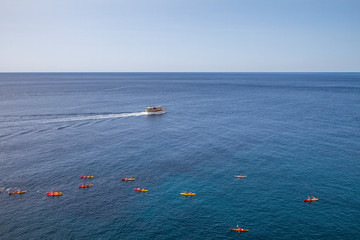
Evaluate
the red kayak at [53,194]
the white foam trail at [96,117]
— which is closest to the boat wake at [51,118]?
the white foam trail at [96,117]

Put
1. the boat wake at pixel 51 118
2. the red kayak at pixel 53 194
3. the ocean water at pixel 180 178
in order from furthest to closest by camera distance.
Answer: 1. the boat wake at pixel 51 118
2. the red kayak at pixel 53 194
3. the ocean water at pixel 180 178

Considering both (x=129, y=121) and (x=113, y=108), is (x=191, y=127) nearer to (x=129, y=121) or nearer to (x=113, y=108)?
(x=129, y=121)

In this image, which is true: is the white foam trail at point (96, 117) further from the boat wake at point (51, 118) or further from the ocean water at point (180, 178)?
the ocean water at point (180, 178)

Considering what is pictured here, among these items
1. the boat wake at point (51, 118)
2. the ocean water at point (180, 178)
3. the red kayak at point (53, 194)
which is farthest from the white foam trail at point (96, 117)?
the red kayak at point (53, 194)

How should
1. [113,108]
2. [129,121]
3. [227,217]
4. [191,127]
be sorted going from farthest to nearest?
[113,108]
[129,121]
[191,127]
[227,217]

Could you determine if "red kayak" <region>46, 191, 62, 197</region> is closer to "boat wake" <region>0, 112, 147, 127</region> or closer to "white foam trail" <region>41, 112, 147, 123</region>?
"boat wake" <region>0, 112, 147, 127</region>

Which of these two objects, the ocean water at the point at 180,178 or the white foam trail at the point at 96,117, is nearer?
the ocean water at the point at 180,178

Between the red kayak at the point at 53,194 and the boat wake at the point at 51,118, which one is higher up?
the boat wake at the point at 51,118

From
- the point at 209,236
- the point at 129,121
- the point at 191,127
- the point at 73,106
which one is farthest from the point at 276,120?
the point at 73,106

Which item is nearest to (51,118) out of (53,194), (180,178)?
(53,194)

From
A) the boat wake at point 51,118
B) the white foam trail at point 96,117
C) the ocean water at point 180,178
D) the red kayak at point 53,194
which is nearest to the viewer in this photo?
the ocean water at point 180,178

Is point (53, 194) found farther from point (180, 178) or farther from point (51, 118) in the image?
point (51, 118)
